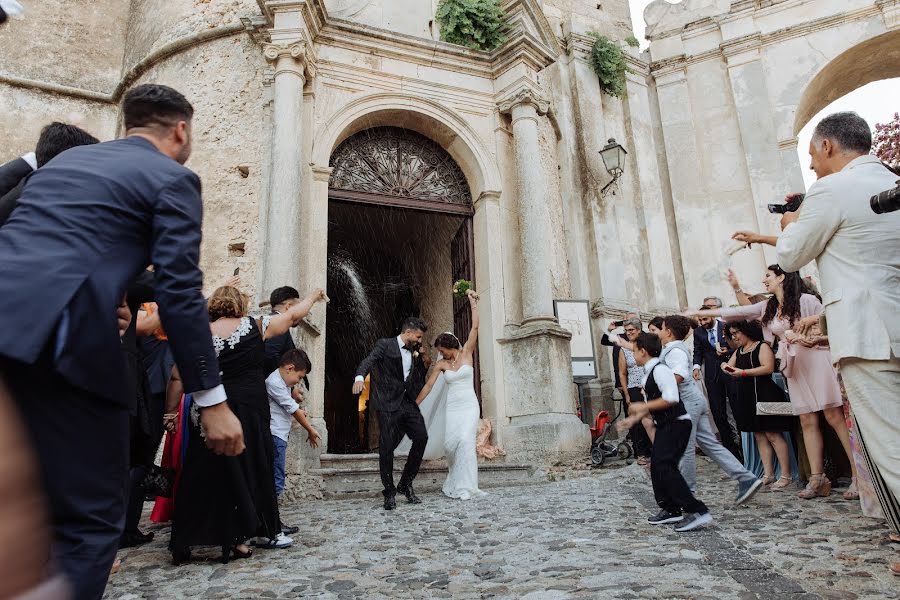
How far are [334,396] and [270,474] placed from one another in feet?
46.2

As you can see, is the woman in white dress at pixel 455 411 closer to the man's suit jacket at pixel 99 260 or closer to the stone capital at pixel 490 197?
the stone capital at pixel 490 197

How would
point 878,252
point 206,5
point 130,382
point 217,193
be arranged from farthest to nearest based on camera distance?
point 206,5 < point 217,193 < point 878,252 < point 130,382

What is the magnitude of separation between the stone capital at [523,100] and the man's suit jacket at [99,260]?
8510 mm

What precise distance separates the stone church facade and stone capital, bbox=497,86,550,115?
0.04 meters

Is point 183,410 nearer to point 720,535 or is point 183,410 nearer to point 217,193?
point 720,535

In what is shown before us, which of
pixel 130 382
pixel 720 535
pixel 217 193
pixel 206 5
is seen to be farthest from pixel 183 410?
pixel 206 5

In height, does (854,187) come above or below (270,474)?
above

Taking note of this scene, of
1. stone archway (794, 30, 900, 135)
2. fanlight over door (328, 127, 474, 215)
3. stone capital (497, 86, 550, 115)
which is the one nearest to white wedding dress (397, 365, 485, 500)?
fanlight over door (328, 127, 474, 215)

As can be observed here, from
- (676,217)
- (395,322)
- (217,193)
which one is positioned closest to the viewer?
(217,193)

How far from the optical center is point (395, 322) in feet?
52.7

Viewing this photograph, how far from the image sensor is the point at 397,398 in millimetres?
6246

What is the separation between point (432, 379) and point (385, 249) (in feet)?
28.8

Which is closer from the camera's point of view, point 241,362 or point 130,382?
point 130,382

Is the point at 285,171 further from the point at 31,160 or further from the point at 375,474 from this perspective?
the point at 31,160
